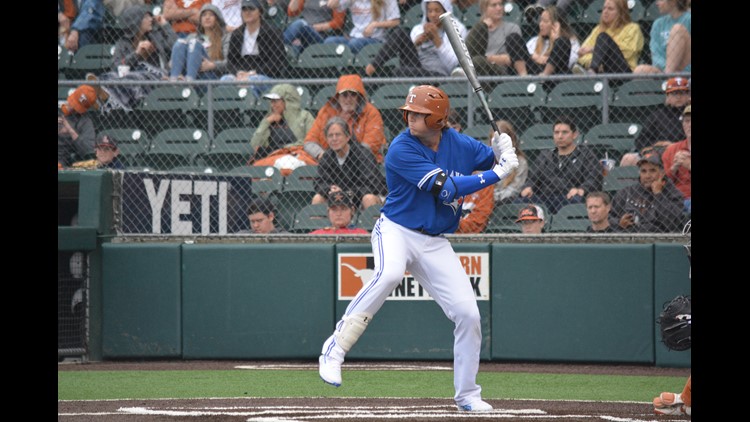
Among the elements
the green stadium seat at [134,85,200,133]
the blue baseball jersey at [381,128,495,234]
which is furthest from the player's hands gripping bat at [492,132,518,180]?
the green stadium seat at [134,85,200,133]

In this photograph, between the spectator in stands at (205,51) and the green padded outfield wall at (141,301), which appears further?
the spectator in stands at (205,51)

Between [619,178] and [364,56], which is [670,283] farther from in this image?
[364,56]

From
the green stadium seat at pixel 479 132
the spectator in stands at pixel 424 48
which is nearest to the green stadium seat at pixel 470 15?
the spectator in stands at pixel 424 48

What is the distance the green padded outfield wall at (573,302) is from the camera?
880 cm

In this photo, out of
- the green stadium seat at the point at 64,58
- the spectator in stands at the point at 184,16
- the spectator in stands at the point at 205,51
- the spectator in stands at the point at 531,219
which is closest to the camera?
the spectator in stands at the point at 531,219

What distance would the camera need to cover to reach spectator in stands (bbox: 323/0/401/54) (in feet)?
37.4

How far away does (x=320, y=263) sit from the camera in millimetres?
9289

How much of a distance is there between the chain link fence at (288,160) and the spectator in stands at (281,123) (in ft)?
0.31

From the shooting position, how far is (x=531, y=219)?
8.89 meters

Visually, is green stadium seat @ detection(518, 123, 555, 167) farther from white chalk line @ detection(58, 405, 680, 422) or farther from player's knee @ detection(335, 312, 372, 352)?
player's knee @ detection(335, 312, 372, 352)

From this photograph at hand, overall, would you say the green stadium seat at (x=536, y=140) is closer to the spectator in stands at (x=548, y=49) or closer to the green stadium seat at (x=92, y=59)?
the spectator in stands at (x=548, y=49)
